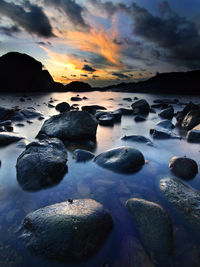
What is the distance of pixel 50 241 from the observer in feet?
6.86

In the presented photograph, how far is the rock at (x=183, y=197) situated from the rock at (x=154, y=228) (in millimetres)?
421

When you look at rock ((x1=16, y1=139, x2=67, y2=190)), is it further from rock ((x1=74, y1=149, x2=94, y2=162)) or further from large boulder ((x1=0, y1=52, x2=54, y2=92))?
large boulder ((x1=0, y1=52, x2=54, y2=92))

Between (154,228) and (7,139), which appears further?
(7,139)

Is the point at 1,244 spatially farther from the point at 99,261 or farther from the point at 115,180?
the point at 115,180

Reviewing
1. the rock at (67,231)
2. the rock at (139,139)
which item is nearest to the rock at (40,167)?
the rock at (67,231)

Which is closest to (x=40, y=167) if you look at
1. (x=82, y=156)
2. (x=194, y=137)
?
(x=82, y=156)

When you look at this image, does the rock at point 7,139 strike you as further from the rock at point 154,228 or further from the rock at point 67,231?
the rock at point 154,228

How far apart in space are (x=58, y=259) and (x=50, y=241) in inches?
8.9

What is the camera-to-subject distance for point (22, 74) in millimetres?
98562

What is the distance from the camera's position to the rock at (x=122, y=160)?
13.5ft

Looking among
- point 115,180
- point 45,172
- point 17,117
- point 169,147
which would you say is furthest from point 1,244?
point 17,117

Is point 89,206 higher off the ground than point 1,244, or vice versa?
point 89,206

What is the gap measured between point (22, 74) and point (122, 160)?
4397 inches

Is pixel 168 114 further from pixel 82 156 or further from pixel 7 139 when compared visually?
pixel 7 139
